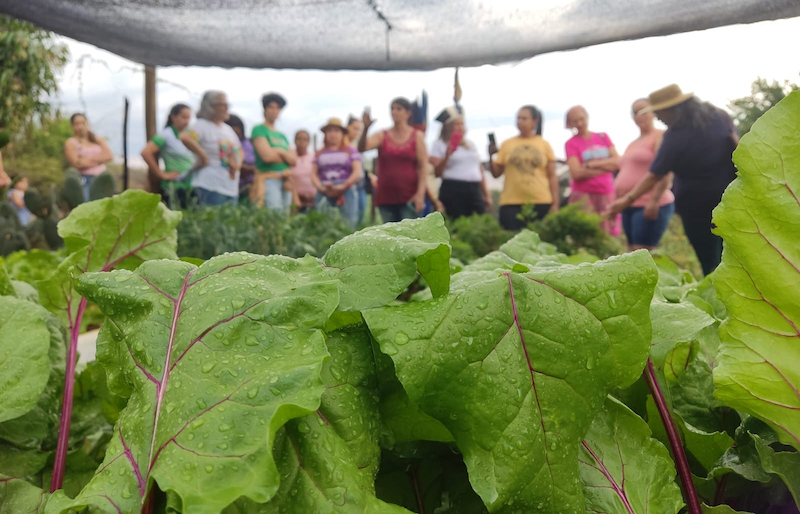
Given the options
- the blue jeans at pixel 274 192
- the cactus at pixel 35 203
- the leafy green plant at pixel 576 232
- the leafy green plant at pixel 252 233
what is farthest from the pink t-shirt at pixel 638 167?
the cactus at pixel 35 203

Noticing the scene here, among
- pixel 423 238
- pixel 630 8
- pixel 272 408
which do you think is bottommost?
pixel 272 408

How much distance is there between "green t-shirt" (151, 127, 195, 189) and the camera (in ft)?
20.0

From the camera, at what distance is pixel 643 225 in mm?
5129

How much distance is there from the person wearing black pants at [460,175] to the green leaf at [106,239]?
5.35 meters

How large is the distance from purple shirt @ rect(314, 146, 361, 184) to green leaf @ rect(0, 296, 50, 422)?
636 centimetres

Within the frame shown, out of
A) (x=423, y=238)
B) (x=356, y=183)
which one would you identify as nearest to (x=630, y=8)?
(x=356, y=183)

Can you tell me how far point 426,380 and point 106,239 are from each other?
0.54 metres

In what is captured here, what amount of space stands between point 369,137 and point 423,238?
19.1 feet

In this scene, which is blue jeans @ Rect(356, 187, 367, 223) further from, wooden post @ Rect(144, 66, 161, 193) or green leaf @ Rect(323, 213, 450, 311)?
green leaf @ Rect(323, 213, 450, 311)

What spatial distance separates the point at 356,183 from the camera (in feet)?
22.9

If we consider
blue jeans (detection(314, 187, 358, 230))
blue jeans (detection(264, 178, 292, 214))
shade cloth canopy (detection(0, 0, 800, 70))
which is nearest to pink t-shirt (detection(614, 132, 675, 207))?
shade cloth canopy (detection(0, 0, 800, 70))

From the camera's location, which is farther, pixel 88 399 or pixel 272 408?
pixel 88 399

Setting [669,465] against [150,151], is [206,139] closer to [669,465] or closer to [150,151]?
[150,151]

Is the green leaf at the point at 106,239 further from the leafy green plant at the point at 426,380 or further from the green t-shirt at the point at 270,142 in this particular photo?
the green t-shirt at the point at 270,142
